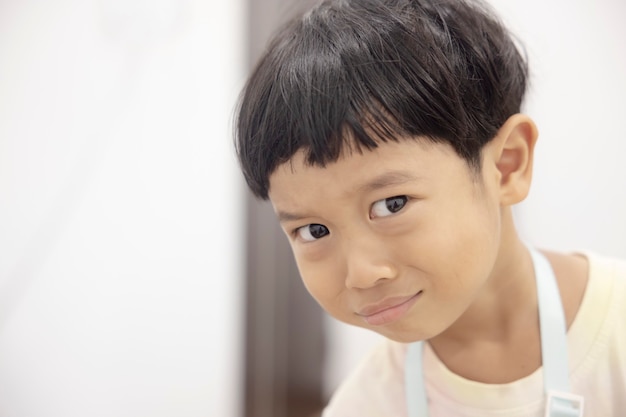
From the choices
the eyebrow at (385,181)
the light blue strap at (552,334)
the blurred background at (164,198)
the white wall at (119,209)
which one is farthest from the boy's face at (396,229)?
the white wall at (119,209)

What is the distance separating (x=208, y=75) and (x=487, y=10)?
577 mm

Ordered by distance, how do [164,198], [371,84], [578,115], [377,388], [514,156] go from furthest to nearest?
1. [164,198]
2. [578,115]
3. [377,388]
4. [514,156]
5. [371,84]

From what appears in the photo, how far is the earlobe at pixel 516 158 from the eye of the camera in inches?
25.6

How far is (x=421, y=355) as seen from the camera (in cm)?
77

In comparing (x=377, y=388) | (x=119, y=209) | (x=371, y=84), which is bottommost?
(x=377, y=388)

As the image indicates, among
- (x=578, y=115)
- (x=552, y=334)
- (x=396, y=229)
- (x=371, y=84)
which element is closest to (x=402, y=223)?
(x=396, y=229)

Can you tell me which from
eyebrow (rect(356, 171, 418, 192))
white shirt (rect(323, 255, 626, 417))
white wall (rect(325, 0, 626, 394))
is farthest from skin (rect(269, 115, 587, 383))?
white wall (rect(325, 0, 626, 394))

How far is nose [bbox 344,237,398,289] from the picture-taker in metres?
0.57

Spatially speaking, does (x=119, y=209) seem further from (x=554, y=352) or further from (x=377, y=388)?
(x=554, y=352)

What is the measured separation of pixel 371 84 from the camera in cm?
55

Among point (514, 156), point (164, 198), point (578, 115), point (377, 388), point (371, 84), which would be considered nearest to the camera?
point (371, 84)

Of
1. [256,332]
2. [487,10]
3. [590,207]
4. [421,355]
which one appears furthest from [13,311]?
[590,207]

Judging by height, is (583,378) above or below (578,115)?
below

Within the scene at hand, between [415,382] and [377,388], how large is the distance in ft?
0.18
